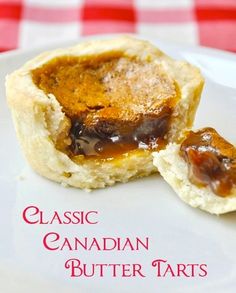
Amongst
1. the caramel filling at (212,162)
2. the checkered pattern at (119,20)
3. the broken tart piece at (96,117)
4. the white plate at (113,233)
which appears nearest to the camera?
the white plate at (113,233)

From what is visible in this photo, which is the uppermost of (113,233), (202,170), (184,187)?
(202,170)

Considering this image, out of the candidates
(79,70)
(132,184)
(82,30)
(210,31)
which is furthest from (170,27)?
(132,184)

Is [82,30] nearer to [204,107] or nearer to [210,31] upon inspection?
[210,31]

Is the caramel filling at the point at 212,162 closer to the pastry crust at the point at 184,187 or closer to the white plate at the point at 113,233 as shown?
the pastry crust at the point at 184,187

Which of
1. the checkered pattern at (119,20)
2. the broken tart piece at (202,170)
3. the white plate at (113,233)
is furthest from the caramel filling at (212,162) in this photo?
the checkered pattern at (119,20)

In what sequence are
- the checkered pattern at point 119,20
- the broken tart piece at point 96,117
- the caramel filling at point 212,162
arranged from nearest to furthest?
the caramel filling at point 212,162, the broken tart piece at point 96,117, the checkered pattern at point 119,20

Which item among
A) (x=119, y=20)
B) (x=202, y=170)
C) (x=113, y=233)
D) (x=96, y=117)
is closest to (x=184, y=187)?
(x=202, y=170)

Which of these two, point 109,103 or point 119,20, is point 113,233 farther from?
point 119,20
